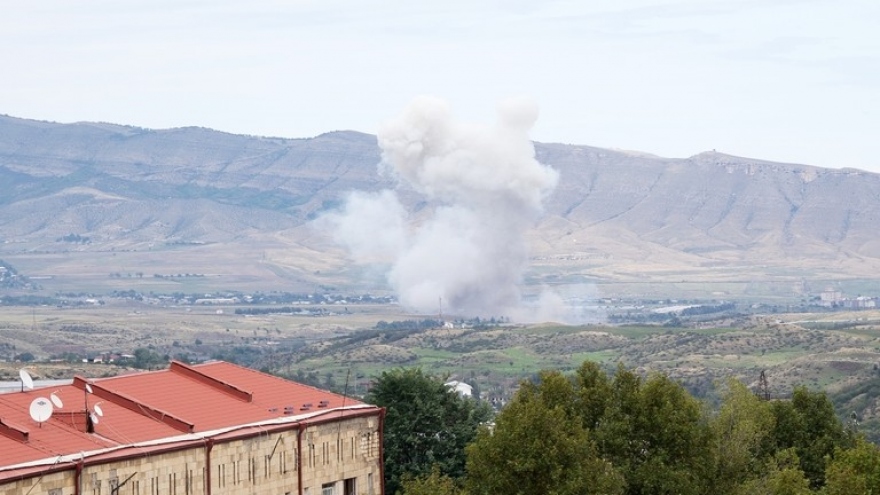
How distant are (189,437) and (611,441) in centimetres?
1375

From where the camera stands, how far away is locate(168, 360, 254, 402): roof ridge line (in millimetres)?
63422

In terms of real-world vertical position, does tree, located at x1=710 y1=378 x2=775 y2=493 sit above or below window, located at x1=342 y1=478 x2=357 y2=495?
above

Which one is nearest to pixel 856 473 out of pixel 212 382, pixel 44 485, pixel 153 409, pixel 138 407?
pixel 212 382

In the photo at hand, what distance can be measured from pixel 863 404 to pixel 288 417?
105657mm

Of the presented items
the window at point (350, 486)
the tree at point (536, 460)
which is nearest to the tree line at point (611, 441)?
the tree at point (536, 460)

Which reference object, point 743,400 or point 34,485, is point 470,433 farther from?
point 34,485

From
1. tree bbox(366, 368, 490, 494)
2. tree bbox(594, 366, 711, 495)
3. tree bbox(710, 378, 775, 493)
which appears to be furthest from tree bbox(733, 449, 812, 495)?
tree bbox(366, 368, 490, 494)

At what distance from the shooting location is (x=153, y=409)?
58.6m

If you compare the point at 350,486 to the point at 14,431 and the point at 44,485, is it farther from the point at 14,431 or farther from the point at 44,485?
the point at 44,485

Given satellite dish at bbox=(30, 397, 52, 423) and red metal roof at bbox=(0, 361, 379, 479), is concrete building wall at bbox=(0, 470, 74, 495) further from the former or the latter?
satellite dish at bbox=(30, 397, 52, 423)

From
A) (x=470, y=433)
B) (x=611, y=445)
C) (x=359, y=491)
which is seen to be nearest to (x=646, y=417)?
(x=611, y=445)

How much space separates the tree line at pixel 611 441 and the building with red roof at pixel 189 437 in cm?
275

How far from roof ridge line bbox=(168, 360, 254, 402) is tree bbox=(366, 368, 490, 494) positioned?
34.0 ft

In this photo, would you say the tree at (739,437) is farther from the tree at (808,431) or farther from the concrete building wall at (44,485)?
the concrete building wall at (44,485)
